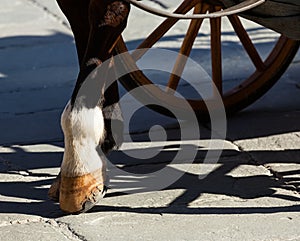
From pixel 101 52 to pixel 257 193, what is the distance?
865mm

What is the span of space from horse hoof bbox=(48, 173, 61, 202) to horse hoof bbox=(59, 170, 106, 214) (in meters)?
0.11

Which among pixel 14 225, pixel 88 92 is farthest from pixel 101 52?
pixel 14 225

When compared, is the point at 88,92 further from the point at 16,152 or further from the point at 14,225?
the point at 16,152

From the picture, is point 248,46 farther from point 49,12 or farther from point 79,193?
point 49,12

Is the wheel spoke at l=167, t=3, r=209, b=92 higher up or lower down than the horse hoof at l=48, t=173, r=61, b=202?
higher up

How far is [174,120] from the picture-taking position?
15.2 feet

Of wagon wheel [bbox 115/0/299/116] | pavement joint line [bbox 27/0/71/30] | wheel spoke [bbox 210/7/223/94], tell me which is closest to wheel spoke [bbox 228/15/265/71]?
wagon wheel [bbox 115/0/299/116]

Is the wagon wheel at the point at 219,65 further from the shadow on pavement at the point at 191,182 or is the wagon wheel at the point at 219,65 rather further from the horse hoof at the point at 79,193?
the horse hoof at the point at 79,193

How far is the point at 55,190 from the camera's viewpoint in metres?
3.57

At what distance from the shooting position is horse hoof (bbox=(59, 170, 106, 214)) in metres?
3.42

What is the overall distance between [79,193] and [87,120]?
0.27 metres

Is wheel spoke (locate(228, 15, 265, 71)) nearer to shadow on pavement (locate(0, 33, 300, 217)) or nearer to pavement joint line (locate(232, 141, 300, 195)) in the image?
A: shadow on pavement (locate(0, 33, 300, 217))

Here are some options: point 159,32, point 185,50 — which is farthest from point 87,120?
point 185,50

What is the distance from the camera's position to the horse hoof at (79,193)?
342cm
